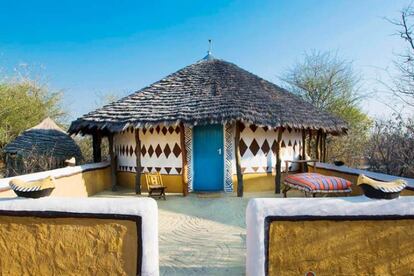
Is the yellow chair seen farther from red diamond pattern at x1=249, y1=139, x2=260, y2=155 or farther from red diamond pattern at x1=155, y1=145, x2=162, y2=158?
red diamond pattern at x1=249, y1=139, x2=260, y2=155

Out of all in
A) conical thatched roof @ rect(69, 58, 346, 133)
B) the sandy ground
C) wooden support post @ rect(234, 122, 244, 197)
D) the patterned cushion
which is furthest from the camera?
conical thatched roof @ rect(69, 58, 346, 133)

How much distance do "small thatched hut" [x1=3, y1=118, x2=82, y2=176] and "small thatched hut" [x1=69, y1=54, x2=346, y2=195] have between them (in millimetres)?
2094

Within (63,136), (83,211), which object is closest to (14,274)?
(83,211)

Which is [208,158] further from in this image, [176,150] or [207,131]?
[176,150]

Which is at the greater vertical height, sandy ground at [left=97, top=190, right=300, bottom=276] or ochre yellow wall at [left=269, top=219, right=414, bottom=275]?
ochre yellow wall at [left=269, top=219, right=414, bottom=275]

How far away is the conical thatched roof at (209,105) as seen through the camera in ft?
27.0

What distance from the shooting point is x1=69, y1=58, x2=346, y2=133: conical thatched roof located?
8.22 meters

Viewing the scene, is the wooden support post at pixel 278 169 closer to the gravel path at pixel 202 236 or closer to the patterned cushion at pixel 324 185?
the gravel path at pixel 202 236

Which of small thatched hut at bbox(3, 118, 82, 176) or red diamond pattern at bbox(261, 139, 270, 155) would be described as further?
small thatched hut at bbox(3, 118, 82, 176)

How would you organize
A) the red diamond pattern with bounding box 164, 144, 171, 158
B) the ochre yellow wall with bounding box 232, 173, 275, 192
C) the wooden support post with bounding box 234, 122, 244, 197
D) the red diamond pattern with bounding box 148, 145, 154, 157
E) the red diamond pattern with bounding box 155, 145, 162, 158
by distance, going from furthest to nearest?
1. the red diamond pattern with bounding box 148, 145, 154, 157
2. the red diamond pattern with bounding box 155, 145, 162, 158
3. the red diamond pattern with bounding box 164, 144, 171, 158
4. the ochre yellow wall with bounding box 232, 173, 275, 192
5. the wooden support post with bounding box 234, 122, 244, 197

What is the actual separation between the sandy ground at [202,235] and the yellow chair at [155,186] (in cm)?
31

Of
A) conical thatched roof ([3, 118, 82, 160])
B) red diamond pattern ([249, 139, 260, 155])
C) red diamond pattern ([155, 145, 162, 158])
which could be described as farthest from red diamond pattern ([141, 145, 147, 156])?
conical thatched roof ([3, 118, 82, 160])

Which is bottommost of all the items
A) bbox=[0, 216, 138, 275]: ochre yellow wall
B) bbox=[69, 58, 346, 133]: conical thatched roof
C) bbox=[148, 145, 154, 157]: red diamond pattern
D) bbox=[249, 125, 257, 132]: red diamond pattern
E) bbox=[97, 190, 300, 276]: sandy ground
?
bbox=[97, 190, 300, 276]: sandy ground

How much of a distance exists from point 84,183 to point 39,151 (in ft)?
15.0
